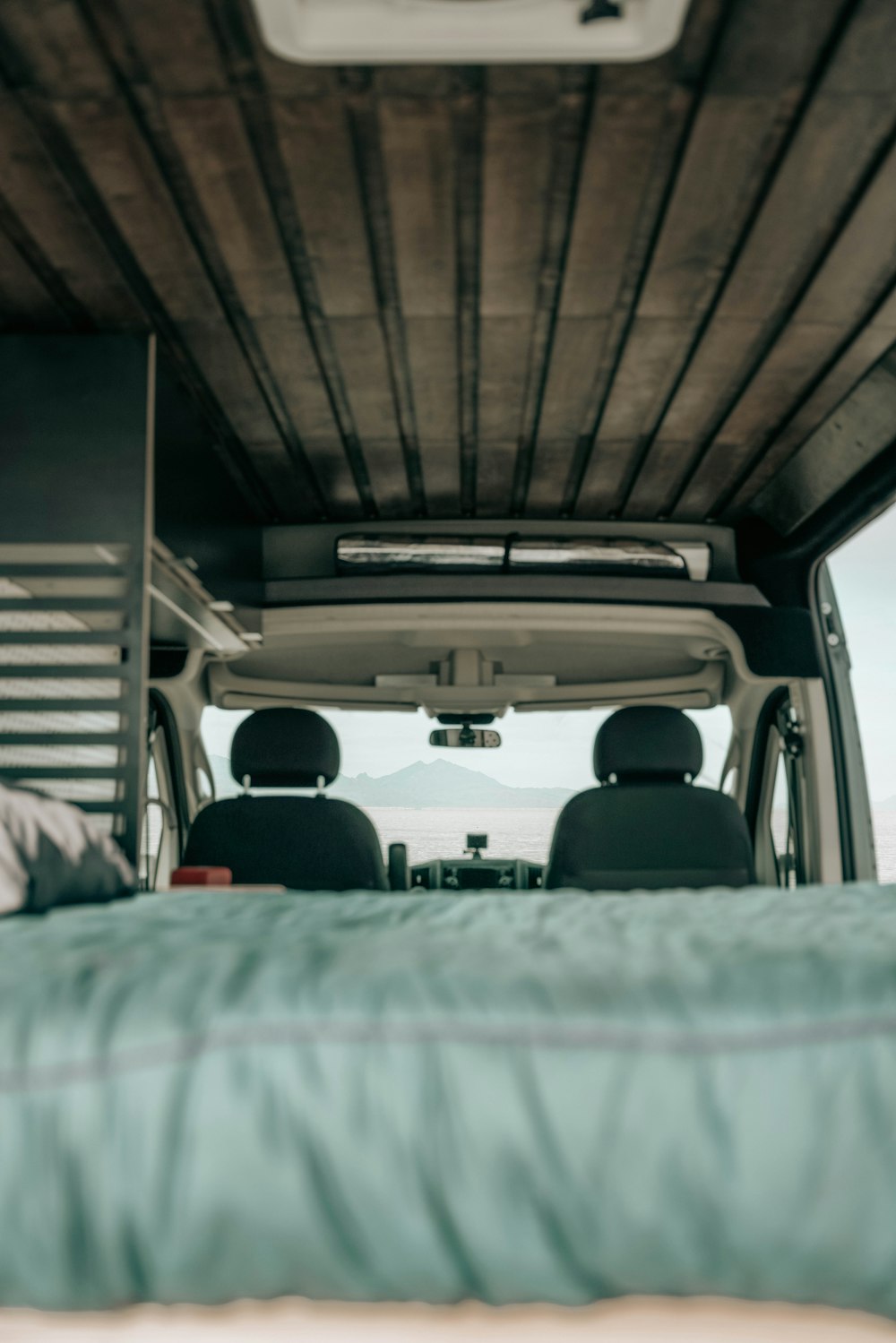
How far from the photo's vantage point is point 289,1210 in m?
0.80

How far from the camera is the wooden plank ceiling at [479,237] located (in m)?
1.99

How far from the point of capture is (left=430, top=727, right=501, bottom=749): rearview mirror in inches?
202

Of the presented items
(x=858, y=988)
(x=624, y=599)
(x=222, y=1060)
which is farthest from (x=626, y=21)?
(x=624, y=599)

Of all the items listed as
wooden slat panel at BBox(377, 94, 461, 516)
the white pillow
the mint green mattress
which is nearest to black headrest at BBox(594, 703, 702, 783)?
wooden slat panel at BBox(377, 94, 461, 516)

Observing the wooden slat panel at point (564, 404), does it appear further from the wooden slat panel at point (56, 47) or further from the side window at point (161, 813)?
the side window at point (161, 813)

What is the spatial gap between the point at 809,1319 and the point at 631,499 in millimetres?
3536

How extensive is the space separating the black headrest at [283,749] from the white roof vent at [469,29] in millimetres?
1984

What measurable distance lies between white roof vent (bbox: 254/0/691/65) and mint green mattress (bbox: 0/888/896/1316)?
1.63 meters

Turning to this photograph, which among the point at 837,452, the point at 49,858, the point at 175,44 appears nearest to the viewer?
the point at 49,858

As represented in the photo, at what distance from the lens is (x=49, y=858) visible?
146 cm

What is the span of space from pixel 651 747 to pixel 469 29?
6.67 feet

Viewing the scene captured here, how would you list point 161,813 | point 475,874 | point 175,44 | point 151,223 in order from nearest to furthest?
point 175,44 → point 151,223 → point 475,874 → point 161,813

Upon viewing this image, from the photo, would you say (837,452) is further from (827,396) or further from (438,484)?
(438,484)

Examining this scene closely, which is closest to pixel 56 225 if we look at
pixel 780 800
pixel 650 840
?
pixel 650 840
